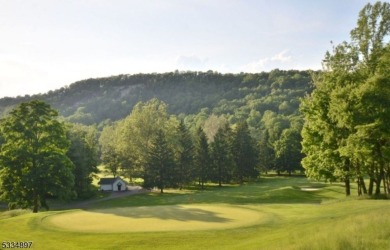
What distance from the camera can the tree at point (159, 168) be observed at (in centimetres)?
7919

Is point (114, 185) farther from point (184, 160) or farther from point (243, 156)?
point (243, 156)

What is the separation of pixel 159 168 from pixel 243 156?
25129 mm

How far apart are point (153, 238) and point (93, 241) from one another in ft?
10.9

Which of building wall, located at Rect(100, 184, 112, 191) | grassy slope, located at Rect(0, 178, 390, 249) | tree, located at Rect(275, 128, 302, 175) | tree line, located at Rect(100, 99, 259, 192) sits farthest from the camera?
tree, located at Rect(275, 128, 302, 175)

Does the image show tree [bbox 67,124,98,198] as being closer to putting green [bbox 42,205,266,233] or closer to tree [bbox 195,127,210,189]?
tree [bbox 195,127,210,189]

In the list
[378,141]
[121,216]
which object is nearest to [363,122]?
[378,141]

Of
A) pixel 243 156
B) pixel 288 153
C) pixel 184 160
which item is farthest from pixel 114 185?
pixel 288 153

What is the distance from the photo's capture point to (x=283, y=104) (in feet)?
622

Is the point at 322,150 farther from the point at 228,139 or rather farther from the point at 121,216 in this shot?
the point at 228,139

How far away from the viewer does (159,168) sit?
79312 millimetres

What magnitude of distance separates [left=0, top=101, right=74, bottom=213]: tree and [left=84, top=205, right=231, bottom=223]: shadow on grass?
773 inches

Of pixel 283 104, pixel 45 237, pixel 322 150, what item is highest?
pixel 283 104

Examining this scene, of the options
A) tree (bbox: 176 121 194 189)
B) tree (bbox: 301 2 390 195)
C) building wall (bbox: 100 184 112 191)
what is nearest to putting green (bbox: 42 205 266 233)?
tree (bbox: 301 2 390 195)

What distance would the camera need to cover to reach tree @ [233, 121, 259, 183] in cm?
9444
